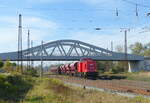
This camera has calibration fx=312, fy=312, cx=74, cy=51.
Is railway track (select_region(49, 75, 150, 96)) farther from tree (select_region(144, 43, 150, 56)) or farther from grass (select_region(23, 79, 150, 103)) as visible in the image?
tree (select_region(144, 43, 150, 56))

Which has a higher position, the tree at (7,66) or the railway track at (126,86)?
the tree at (7,66)

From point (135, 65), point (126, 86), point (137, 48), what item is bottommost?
point (126, 86)

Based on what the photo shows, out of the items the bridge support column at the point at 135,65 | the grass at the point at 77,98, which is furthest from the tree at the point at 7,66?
the bridge support column at the point at 135,65

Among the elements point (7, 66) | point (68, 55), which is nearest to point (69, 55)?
point (68, 55)

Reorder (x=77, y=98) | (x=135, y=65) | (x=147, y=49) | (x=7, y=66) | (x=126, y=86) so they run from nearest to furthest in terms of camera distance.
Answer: (x=77, y=98)
(x=126, y=86)
(x=7, y=66)
(x=135, y=65)
(x=147, y=49)

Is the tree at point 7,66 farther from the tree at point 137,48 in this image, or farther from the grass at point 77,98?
the tree at point 137,48

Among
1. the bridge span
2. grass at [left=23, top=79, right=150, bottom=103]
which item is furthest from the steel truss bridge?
grass at [left=23, top=79, right=150, bottom=103]

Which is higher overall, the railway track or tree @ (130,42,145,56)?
tree @ (130,42,145,56)

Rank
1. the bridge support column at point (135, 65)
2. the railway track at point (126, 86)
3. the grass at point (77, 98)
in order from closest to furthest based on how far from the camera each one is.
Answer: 1. the grass at point (77, 98)
2. the railway track at point (126, 86)
3. the bridge support column at point (135, 65)

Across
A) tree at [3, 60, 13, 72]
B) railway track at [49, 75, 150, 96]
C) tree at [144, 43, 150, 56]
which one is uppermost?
tree at [144, 43, 150, 56]

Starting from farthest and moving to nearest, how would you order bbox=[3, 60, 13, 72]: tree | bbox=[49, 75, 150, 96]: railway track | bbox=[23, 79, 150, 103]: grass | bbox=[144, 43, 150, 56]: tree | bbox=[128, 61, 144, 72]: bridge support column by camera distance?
bbox=[144, 43, 150, 56]: tree < bbox=[128, 61, 144, 72]: bridge support column < bbox=[3, 60, 13, 72]: tree < bbox=[49, 75, 150, 96]: railway track < bbox=[23, 79, 150, 103]: grass

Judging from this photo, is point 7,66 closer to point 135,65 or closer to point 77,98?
point 77,98

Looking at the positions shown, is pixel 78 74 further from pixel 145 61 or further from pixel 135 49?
pixel 135 49

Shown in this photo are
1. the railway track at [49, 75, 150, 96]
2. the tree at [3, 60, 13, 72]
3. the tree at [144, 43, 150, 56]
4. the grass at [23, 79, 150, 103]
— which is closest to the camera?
the grass at [23, 79, 150, 103]
